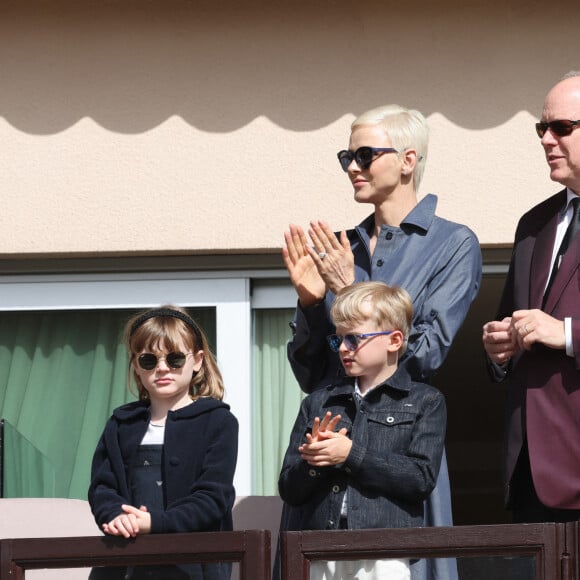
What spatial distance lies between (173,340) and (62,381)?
1.59 m

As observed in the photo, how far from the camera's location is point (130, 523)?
4.28 m

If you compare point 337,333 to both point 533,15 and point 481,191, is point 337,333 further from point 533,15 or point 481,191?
point 533,15

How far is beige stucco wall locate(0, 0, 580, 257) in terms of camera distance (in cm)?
629

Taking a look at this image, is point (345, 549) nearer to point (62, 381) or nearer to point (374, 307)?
point (374, 307)

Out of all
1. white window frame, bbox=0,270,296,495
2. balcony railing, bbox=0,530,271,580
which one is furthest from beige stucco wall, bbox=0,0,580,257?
balcony railing, bbox=0,530,271,580

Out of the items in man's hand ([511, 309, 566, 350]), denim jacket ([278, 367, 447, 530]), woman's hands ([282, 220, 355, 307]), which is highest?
woman's hands ([282, 220, 355, 307])

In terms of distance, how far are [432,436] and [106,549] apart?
3.11 ft

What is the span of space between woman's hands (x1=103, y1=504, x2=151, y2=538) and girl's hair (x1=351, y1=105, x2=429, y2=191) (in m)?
1.39

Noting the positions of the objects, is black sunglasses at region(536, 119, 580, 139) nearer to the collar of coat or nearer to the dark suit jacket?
the dark suit jacket

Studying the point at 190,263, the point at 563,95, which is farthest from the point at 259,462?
the point at 563,95

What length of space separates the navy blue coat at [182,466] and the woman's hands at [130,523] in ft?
0.09

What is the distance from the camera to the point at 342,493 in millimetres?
4418

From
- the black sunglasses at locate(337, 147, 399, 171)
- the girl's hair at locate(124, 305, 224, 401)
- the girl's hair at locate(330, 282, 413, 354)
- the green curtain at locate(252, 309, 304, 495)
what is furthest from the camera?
the green curtain at locate(252, 309, 304, 495)

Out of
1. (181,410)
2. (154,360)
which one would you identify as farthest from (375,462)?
(154,360)
